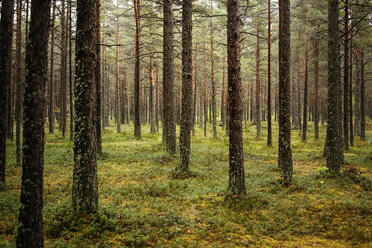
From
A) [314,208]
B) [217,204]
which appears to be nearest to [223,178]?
[217,204]

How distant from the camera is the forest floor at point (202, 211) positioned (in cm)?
511

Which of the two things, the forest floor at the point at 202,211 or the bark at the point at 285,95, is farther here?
the bark at the point at 285,95

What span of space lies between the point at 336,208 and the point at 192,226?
165 inches

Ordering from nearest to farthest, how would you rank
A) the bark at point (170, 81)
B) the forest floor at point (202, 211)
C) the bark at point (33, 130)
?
the bark at point (33, 130)
the forest floor at point (202, 211)
the bark at point (170, 81)

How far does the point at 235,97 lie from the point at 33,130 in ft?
18.2

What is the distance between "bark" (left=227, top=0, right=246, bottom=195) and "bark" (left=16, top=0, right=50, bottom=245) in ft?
17.2

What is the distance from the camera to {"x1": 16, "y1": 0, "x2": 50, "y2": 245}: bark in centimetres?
337

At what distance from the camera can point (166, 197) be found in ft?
25.6

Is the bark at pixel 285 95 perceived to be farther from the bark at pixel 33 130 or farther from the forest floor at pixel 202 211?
the bark at pixel 33 130

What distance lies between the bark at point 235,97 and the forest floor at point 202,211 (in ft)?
2.63

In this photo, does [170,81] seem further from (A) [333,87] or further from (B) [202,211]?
(B) [202,211]

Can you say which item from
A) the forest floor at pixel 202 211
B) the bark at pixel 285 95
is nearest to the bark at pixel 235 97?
the forest floor at pixel 202 211

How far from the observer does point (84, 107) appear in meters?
5.62

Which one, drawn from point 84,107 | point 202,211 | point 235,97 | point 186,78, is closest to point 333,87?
point 235,97
